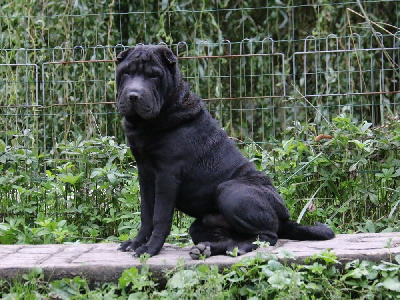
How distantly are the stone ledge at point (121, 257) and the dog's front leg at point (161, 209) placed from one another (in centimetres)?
9

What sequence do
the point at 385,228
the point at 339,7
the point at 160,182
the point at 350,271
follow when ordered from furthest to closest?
the point at 339,7
the point at 385,228
the point at 160,182
the point at 350,271

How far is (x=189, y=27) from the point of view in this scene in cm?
1017

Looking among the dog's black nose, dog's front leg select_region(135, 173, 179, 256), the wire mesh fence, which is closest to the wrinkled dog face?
the dog's black nose

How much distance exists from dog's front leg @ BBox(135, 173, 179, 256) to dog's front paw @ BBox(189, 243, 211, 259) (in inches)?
10.3

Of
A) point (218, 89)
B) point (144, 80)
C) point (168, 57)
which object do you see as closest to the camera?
point (144, 80)

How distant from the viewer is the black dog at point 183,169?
4746mm

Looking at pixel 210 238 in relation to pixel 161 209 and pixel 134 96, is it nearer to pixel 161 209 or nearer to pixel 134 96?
pixel 161 209

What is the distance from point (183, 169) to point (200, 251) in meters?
0.57

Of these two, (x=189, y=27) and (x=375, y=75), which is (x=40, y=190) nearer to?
(x=189, y=27)

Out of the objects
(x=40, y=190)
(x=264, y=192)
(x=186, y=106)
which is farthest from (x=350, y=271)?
(x=40, y=190)

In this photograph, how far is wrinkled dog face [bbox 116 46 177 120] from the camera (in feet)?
15.2

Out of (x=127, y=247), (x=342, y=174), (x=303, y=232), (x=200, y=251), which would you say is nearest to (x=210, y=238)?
(x=200, y=251)

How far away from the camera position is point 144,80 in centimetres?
471

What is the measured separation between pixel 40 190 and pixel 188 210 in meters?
2.38
